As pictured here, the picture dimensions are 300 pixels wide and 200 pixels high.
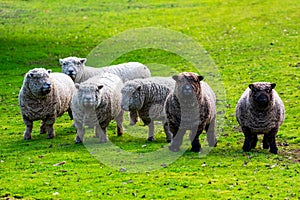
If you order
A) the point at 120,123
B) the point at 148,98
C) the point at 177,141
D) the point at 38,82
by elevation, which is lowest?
the point at 177,141

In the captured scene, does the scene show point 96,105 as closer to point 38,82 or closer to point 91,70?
point 38,82

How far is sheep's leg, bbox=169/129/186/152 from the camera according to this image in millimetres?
13789

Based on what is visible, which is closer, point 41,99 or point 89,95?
point 89,95

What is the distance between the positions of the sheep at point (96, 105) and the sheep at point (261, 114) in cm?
307

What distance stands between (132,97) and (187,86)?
2041 mm

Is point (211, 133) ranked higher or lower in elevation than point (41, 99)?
lower

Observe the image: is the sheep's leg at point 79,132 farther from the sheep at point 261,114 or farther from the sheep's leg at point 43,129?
the sheep at point 261,114

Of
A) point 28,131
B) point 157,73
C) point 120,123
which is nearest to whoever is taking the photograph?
point 28,131

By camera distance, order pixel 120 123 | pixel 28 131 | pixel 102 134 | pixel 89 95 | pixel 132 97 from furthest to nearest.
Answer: pixel 120 123 < pixel 28 131 < pixel 102 134 < pixel 132 97 < pixel 89 95

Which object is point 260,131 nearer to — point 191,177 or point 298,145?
point 298,145

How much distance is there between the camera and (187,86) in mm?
13242

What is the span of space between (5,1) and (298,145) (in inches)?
1243

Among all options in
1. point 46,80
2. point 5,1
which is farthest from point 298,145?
point 5,1

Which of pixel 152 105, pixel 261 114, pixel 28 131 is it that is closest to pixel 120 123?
pixel 152 105
